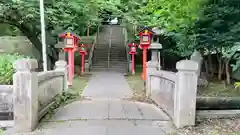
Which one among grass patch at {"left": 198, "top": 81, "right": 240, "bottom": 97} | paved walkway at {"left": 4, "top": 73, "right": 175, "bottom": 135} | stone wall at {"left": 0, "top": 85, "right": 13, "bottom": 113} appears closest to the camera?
paved walkway at {"left": 4, "top": 73, "right": 175, "bottom": 135}

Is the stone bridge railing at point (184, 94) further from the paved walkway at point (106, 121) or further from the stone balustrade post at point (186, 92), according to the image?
the paved walkway at point (106, 121)

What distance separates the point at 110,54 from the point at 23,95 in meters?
15.3

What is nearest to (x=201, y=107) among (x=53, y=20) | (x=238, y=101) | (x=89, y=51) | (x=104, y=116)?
(x=238, y=101)

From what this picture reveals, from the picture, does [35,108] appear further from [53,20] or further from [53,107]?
[53,20]

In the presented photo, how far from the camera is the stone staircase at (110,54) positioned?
57.2ft

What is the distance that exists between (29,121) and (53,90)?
2010 millimetres

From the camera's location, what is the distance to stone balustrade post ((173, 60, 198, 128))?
Answer: 14.4 feet

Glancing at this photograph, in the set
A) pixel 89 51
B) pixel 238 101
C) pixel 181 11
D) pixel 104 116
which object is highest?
pixel 181 11

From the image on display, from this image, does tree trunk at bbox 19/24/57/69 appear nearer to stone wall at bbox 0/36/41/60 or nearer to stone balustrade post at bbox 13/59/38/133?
stone wall at bbox 0/36/41/60

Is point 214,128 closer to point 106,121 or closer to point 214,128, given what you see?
point 214,128

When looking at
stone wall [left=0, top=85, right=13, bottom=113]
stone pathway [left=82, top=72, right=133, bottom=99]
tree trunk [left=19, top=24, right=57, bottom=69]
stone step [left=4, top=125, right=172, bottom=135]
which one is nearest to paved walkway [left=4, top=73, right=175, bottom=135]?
stone step [left=4, top=125, right=172, bottom=135]

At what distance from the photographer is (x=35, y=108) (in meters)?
4.43

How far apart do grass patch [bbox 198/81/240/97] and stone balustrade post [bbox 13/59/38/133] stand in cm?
560

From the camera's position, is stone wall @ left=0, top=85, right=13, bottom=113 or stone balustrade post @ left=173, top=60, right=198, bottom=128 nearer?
stone balustrade post @ left=173, top=60, right=198, bottom=128
